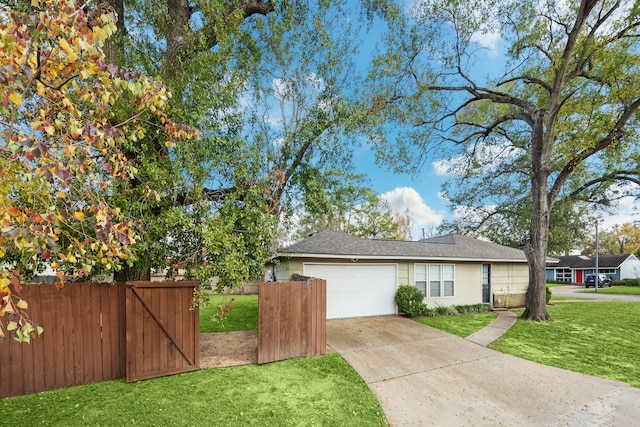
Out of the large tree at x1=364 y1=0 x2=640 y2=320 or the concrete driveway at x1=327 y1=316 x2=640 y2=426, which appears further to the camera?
the large tree at x1=364 y1=0 x2=640 y2=320

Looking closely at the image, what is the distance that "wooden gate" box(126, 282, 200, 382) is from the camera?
5027 mm

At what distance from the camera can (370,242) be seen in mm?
12531

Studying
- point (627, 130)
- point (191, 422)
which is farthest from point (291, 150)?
point (627, 130)

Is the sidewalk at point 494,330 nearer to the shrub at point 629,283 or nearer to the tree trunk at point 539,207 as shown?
the tree trunk at point 539,207

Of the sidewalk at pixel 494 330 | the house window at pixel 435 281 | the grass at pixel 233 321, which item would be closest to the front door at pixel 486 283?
the sidewalk at pixel 494 330

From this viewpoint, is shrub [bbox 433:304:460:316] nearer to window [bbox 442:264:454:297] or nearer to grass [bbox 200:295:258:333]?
window [bbox 442:264:454:297]

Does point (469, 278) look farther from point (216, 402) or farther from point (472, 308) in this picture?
point (216, 402)

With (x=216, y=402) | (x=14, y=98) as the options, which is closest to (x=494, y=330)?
(x=216, y=402)

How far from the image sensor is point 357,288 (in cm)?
1058

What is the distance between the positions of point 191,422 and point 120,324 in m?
2.60

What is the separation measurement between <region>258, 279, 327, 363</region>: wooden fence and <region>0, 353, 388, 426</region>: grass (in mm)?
656

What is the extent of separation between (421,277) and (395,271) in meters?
1.34

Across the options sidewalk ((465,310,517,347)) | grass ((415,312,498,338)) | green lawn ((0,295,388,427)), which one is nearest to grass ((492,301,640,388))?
sidewalk ((465,310,517,347))

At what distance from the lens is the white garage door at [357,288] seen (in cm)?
1012
